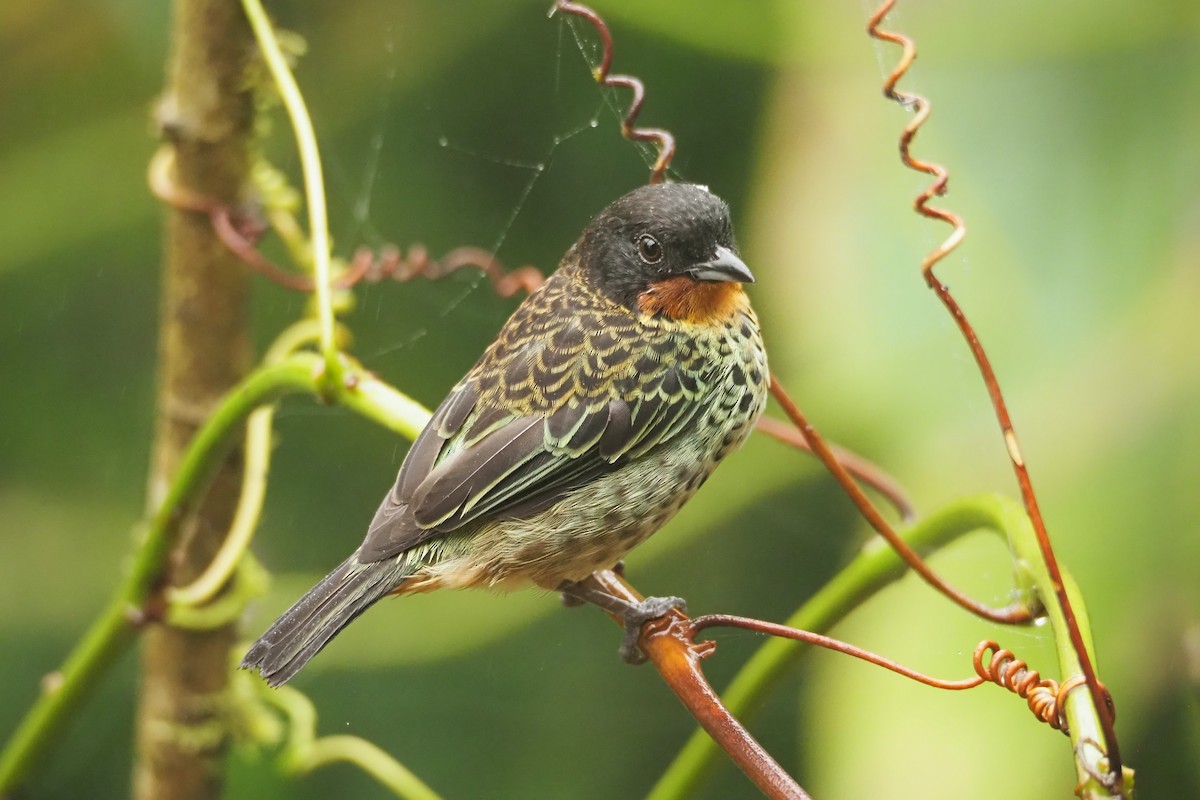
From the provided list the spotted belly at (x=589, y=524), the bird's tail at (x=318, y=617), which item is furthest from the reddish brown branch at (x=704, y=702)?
the bird's tail at (x=318, y=617)

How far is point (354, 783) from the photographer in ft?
7.47

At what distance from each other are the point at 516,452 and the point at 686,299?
0.28 m

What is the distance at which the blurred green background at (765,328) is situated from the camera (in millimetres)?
1770

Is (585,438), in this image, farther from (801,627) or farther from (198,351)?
(198,351)

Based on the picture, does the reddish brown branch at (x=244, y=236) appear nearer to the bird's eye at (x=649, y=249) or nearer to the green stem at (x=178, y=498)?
the green stem at (x=178, y=498)

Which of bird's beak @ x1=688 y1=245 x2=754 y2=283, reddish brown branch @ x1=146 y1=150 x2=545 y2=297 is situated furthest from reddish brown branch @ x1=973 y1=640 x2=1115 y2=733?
reddish brown branch @ x1=146 y1=150 x2=545 y2=297

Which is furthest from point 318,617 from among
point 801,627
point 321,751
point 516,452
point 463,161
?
point 463,161

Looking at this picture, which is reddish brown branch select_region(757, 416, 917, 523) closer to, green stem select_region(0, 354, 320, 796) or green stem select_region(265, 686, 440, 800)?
green stem select_region(0, 354, 320, 796)

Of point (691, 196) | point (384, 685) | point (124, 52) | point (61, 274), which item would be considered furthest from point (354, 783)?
point (124, 52)

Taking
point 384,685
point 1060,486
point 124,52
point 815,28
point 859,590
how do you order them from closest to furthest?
point 859,590 → point 1060,486 → point 815,28 → point 384,685 → point 124,52

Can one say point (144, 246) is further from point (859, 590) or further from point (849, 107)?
point (859, 590)

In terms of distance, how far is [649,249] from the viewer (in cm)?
154

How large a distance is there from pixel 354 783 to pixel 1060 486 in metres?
1.31

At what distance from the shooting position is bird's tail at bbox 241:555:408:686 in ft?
4.16
